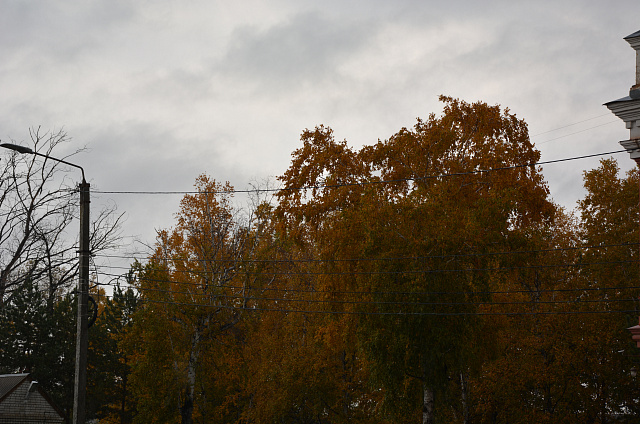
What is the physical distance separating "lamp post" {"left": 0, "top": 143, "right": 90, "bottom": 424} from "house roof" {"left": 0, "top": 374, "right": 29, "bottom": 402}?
29163 millimetres

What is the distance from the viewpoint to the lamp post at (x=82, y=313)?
53.4 ft

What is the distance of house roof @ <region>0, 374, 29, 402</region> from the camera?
4272cm

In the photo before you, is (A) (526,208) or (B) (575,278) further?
(B) (575,278)

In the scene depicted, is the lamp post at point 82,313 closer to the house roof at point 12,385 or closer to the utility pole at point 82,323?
the utility pole at point 82,323

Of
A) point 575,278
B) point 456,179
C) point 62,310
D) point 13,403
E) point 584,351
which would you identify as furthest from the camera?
point 62,310

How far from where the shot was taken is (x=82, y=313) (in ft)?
55.8

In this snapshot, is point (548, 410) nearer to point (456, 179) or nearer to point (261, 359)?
point (456, 179)

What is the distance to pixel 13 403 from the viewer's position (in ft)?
143

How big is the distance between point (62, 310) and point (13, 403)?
7.06 meters

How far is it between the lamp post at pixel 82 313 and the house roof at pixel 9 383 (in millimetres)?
29163

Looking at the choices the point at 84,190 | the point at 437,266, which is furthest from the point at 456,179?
the point at 84,190

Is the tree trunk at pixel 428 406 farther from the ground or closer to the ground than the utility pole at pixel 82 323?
closer to the ground

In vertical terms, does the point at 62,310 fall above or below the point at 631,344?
above

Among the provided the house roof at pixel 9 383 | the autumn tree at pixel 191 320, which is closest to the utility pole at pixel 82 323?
the autumn tree at pixel 191 320
